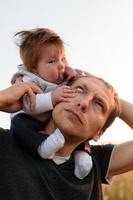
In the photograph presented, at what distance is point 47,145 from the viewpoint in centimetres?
275

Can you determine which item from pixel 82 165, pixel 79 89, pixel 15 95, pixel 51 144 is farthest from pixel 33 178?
pixel 79 89

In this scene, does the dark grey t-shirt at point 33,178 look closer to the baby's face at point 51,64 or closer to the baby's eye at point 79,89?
the baby's eye at point 79,89

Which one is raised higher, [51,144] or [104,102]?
[104,102]

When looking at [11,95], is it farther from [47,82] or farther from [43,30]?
[43,30]

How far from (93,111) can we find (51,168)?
0.39m

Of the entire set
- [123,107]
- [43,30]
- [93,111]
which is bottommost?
[123,107]

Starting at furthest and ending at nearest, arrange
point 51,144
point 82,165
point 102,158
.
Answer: point 102,158
point 82,165
point 51,144

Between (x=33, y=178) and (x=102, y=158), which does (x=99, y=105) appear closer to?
(x=102, y=158)

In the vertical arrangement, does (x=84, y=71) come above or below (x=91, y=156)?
above

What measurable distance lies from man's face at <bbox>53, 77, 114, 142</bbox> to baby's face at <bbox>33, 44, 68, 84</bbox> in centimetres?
17

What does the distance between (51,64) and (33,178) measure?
738 mm

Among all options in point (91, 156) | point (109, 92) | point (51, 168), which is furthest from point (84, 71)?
point (51, 168)

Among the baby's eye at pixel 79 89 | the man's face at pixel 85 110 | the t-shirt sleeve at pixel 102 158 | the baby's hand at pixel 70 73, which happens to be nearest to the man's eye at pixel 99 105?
the man's face at pixel 85 110

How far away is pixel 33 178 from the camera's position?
2.76 m
